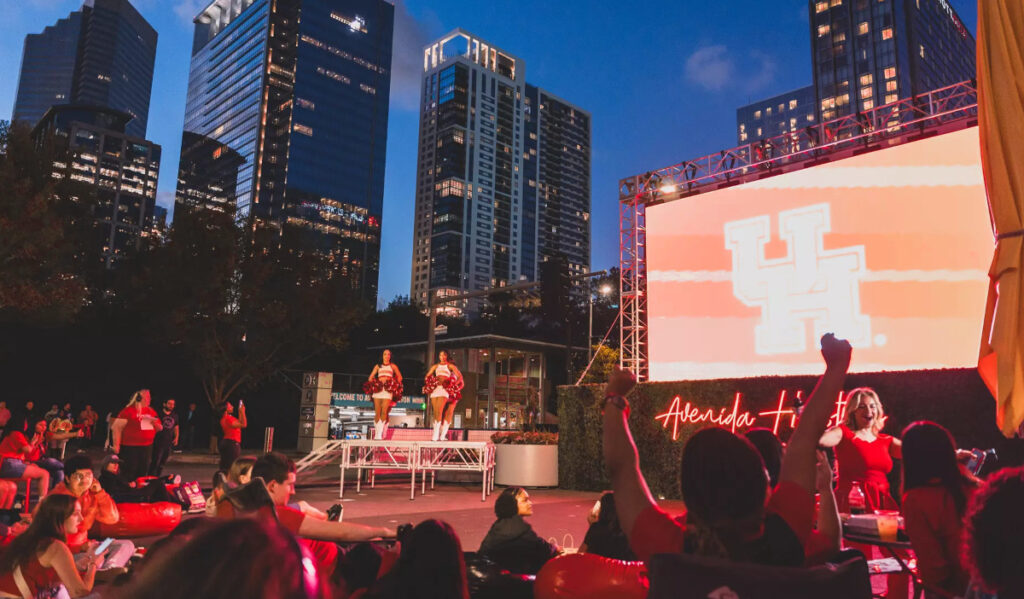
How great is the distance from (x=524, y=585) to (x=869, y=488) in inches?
148

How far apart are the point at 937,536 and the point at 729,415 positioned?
11802 millimetres

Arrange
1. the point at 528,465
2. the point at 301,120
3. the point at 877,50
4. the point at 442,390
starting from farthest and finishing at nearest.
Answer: the point at 301,120 → the point at 877,50 → the point at 528,465 → the point at 442,390

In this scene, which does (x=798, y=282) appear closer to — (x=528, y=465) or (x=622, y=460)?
(x=528, y=465)

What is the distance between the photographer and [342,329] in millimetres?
32625

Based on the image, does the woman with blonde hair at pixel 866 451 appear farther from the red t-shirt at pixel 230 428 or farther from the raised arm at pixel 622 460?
the red t-shirt at pixel 230 428

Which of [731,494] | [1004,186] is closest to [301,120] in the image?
[1004,186]

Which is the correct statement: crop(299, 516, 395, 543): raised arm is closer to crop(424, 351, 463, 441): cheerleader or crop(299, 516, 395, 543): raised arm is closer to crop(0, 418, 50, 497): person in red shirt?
crop(0, 418, 50, 497): person in red shirt

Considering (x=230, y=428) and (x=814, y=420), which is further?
(x=230, y=428)

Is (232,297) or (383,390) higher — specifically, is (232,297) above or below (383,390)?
above

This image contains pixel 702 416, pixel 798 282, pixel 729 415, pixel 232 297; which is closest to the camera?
pixel 729 415

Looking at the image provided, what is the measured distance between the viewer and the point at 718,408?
49.8 feet

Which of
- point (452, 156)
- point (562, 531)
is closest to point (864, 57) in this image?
point (452, 156)

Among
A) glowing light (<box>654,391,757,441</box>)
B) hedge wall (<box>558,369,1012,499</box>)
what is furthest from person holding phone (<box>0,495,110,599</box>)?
glowing light (<box>654,391,757,441</box>)

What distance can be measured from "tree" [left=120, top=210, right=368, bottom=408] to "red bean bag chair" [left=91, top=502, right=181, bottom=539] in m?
18.6
